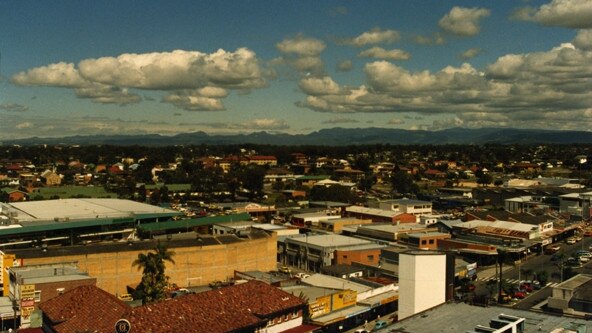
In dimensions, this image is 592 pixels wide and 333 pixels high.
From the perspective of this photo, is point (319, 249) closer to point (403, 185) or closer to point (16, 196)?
point (403, 185)

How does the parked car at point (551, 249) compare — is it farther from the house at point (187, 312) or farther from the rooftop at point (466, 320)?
the rooftop at point (466, 320)

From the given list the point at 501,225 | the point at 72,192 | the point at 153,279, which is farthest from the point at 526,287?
the point at 72,192

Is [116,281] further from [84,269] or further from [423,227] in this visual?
[423,227]

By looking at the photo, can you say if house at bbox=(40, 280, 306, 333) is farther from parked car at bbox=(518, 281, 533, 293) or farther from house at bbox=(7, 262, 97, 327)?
parked car at bbox=(518, 281, 533, 293)

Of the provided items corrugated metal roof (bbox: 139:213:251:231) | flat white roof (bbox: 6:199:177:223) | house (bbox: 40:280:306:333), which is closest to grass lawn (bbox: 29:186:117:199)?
flat white roof (bbox: 6:199:177:223)

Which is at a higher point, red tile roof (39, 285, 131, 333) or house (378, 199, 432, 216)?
red tile roof (39, 285, 131, 333)
